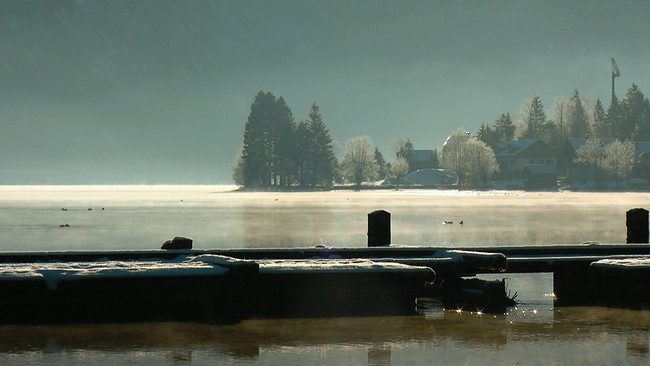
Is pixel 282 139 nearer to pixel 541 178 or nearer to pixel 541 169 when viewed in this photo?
pixel 541 169

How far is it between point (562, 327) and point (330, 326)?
10.0 feet

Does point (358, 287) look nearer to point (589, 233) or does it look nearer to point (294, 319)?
point (294, 319)

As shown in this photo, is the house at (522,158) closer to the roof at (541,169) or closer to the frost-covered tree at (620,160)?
the roof at (541,169)

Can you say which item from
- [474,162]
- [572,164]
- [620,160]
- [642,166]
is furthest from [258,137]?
[642,166]

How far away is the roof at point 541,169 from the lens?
151875 millimetres

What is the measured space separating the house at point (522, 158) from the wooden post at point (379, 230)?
15389 centimetres

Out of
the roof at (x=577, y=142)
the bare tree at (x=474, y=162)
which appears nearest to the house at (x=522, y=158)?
the roof at (x=577, y=142)

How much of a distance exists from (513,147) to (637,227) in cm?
16322

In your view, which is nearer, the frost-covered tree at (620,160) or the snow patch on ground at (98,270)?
the snow patch on ground at (98,270)

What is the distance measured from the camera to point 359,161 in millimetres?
183375

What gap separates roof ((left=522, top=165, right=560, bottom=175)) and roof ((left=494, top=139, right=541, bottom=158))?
12432mm

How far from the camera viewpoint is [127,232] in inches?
1583

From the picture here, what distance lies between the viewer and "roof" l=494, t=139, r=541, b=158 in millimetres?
169450

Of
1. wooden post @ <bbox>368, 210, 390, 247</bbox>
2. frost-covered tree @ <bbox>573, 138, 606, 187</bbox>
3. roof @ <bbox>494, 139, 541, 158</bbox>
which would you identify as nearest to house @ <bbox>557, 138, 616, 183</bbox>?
frost-covered tree @ <bbox>573, 138, 606, 187</bbox>
